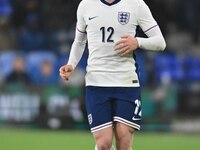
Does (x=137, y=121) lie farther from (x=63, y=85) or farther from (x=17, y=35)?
(x=17, y=35)

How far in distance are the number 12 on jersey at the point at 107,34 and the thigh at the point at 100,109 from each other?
1.71ft

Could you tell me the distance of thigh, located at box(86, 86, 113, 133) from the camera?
8.54 m

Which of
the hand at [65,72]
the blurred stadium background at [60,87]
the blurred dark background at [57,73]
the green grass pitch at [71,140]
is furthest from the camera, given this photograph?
the blurred dark background at [57,73]

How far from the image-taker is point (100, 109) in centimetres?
857

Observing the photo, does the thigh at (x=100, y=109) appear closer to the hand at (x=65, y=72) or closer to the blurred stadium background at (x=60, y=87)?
the hand at (x=65, y=72)

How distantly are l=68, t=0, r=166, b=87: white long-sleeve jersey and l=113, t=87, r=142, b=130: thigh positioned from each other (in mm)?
129

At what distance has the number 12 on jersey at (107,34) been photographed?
853 cm

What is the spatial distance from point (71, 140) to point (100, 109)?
6665 millimetres

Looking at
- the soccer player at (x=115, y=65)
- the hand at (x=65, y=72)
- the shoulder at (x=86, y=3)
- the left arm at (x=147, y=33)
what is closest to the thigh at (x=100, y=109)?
the soccer player at (x=115, y=65)

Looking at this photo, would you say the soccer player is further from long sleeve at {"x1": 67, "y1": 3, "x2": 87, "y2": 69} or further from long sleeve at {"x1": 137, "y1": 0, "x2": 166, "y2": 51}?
long sleeve at {"x1": 67, "y1": 3, "x2": 87, "y2": 69}

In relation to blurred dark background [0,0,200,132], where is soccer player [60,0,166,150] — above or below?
above

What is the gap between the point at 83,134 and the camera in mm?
16719

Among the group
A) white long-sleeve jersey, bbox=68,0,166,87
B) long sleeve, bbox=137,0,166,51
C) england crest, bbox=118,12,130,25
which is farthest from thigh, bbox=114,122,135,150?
england crest, bbox=118,12,130,25

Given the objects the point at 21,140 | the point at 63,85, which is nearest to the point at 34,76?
the point at 63,85
